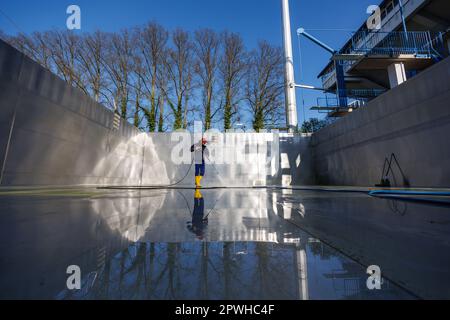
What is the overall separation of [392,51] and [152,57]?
43.6 ft

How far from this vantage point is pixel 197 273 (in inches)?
21.6

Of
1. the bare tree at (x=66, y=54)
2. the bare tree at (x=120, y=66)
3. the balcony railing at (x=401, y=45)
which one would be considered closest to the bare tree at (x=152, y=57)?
the bare tree at (x=120, y=66)

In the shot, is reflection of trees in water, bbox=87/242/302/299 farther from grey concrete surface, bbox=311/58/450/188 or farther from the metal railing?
the metal railing

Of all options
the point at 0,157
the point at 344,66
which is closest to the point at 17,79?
the point at 0,157

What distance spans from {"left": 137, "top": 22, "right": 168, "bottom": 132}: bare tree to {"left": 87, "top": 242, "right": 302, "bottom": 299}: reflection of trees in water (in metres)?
13.7

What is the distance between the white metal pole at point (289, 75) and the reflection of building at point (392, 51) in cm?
156

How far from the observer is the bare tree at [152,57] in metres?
13.4

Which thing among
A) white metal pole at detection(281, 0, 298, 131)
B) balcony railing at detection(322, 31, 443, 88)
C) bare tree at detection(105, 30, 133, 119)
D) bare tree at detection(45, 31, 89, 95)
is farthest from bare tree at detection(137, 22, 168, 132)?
balcony railing at detection(322, 31, 443, 88)

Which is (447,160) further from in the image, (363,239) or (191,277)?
(191,277)

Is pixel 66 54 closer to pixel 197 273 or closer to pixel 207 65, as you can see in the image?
pixel 207 65

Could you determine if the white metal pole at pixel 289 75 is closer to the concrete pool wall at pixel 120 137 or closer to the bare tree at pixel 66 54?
the concrete pool wall at pixel 120 137

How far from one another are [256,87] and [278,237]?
1464cm

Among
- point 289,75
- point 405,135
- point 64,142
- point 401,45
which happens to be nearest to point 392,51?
point 401,45

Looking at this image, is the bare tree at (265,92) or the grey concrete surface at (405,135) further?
the bare tree at (265,92)
